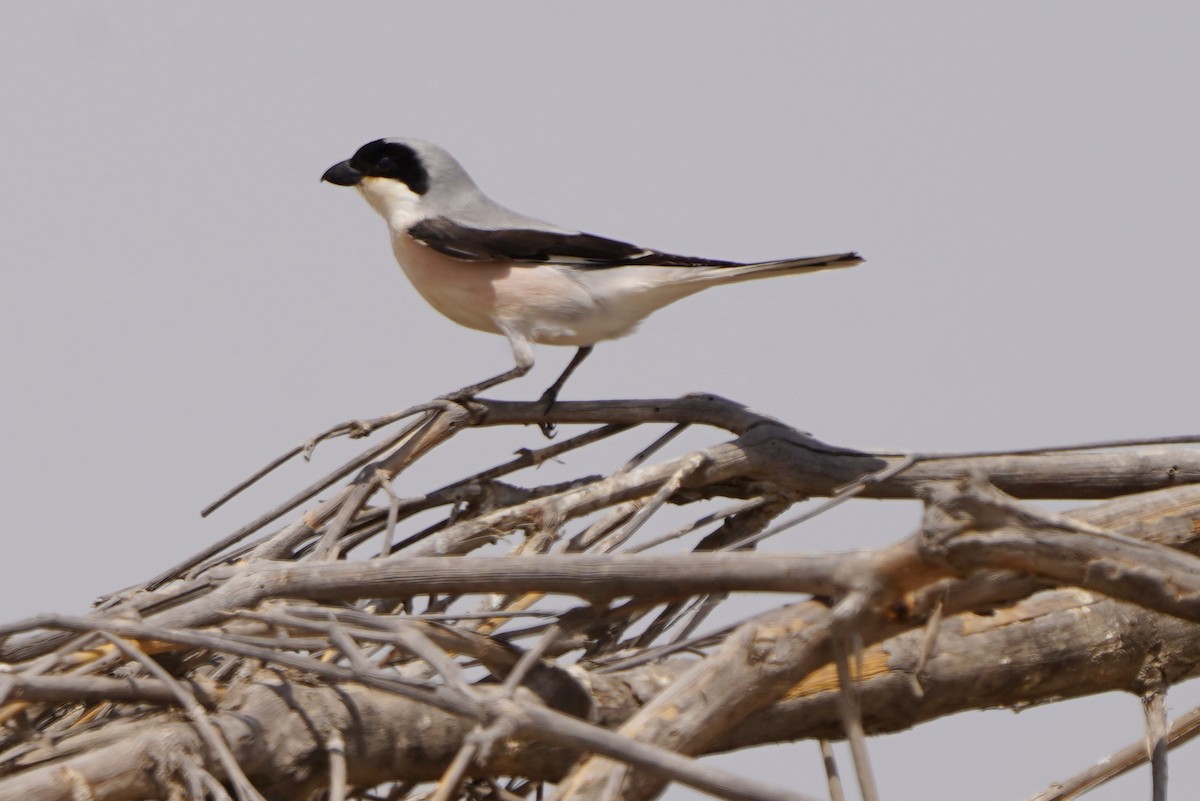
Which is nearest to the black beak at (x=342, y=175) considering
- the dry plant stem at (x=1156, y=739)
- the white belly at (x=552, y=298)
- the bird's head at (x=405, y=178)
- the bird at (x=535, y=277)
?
the bird's head at (x=405, y=178)

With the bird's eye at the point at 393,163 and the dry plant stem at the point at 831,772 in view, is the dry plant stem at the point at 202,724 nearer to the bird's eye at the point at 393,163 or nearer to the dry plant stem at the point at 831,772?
the dry plant stem at the point at 831,772

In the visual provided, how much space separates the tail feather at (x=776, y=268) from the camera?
14.7 feet

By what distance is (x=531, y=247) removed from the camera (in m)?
5.39

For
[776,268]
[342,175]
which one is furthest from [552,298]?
[342,175]

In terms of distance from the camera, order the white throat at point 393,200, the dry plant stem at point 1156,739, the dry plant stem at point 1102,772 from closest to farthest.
→ 1. the dry plant stem at point 1156,739
2. the dry plant stem at point 1102,772
3. the white throat at point 393,200

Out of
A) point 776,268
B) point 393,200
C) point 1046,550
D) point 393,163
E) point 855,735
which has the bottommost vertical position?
point 855,735

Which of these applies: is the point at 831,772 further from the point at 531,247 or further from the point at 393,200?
the point at 393,200

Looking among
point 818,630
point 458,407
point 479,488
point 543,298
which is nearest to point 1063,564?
point 818,630

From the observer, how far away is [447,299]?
213 inches

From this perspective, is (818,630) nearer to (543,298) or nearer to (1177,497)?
(1177,497)

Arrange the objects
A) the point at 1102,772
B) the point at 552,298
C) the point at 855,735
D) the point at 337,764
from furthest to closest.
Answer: the point at 552,298, the point at 1102,772, the point at 337,764, the point at 855,735

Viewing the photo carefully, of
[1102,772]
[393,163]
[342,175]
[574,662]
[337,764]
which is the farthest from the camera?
[342,175]

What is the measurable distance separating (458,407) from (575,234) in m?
1.61

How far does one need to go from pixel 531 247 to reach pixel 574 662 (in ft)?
8.87
